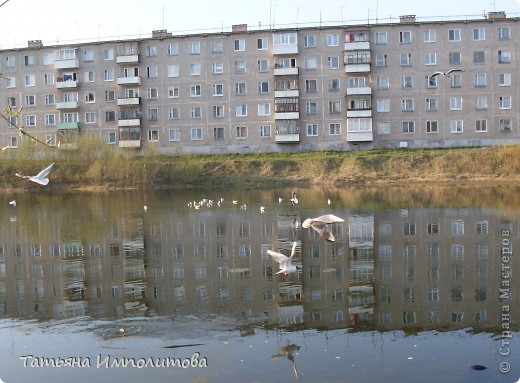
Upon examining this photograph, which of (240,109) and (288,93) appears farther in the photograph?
(240,109)

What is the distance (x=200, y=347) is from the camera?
40.8 feet

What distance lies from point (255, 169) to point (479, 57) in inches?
1179

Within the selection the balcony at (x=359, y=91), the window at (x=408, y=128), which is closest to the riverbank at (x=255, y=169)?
the window at (x=408, y=128)

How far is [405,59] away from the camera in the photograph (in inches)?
3041

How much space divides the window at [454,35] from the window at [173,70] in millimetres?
33581

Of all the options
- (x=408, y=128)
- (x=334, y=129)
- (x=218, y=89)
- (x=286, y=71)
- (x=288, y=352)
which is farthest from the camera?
(x=218, y=89)

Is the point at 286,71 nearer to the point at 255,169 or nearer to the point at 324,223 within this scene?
the point at 255,169

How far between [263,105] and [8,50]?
3539cm

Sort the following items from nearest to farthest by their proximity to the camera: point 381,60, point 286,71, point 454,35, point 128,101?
1. point 454,35
2. point 381,60
3. point 286,71
4. point 128,101

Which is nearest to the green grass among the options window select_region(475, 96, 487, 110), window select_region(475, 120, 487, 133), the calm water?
window select_region(475, 120, 487, 133)

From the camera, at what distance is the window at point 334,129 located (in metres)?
78.8

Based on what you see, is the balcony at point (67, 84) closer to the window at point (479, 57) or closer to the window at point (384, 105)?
the window at point (384, 105)

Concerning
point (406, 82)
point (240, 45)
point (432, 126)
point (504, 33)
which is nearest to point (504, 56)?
point (504, 33)

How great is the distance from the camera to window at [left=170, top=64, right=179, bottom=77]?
81375mm
